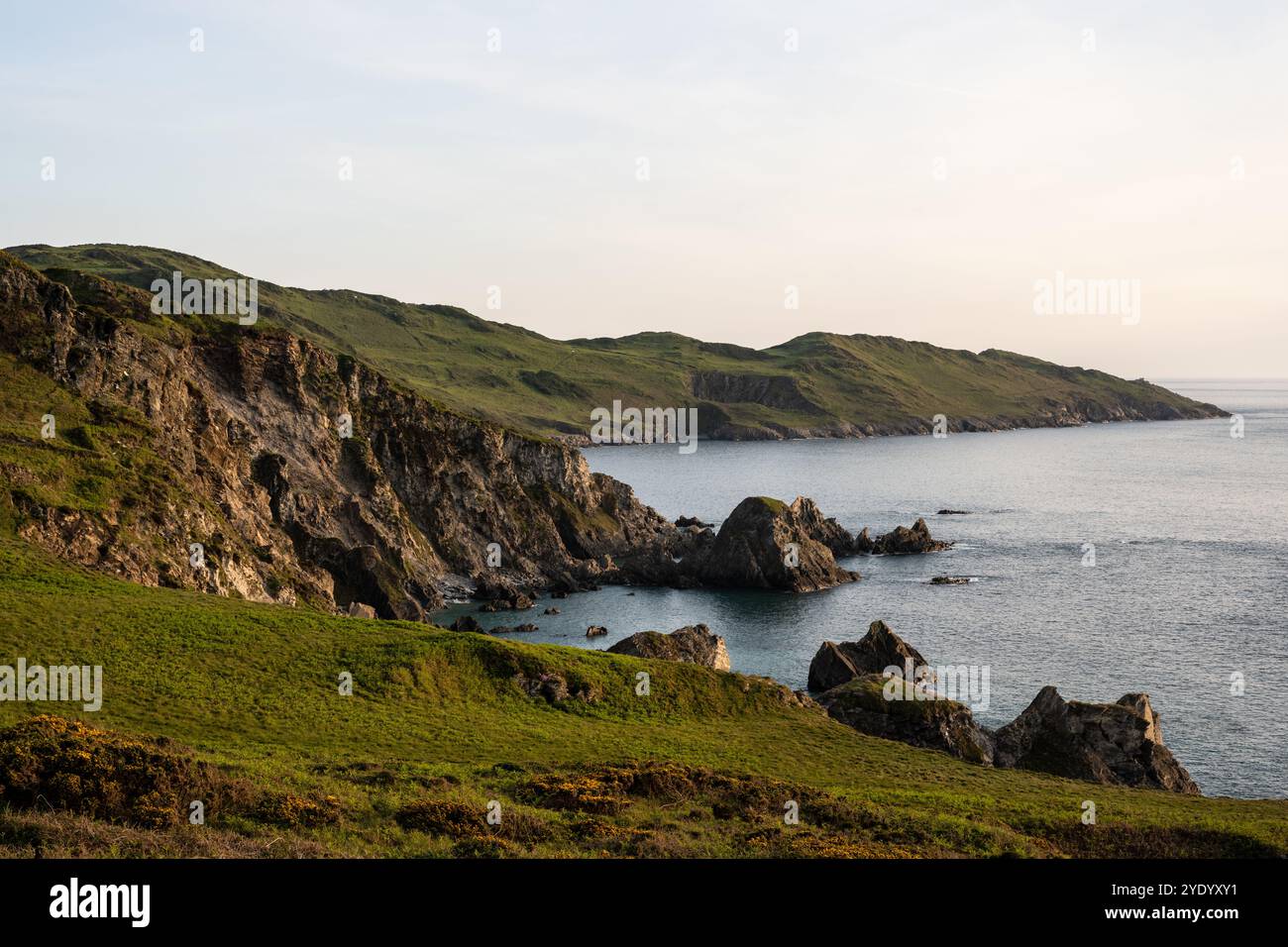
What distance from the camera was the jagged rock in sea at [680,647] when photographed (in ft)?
240

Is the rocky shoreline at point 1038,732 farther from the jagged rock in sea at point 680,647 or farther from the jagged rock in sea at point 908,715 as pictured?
the jagged rock in sea at point 680,647

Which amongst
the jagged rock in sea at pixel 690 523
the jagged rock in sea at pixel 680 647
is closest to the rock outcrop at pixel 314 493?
the jagged rock in sea at pixel 690 523

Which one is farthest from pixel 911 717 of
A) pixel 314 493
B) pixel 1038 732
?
pixel 314 493

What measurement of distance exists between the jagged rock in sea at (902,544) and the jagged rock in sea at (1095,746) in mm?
87628

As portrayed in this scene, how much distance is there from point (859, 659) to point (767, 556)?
45984 millimetres

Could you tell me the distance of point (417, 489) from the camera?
12081 centimetres

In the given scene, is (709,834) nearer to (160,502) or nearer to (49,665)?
(49,665)

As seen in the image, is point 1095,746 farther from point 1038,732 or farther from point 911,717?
point 911,717

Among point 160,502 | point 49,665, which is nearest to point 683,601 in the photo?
point 160,502

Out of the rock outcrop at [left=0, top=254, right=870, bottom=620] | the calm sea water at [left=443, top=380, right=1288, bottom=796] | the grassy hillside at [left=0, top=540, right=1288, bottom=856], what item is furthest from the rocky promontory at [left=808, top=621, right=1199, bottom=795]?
the rock outcrop at [left=0, top=254, right=870, bottom=620]

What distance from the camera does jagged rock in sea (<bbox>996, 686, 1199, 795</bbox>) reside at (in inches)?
2115

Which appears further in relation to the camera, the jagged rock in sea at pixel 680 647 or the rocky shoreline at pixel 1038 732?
the jagged rock in sea at pixel 680 647
